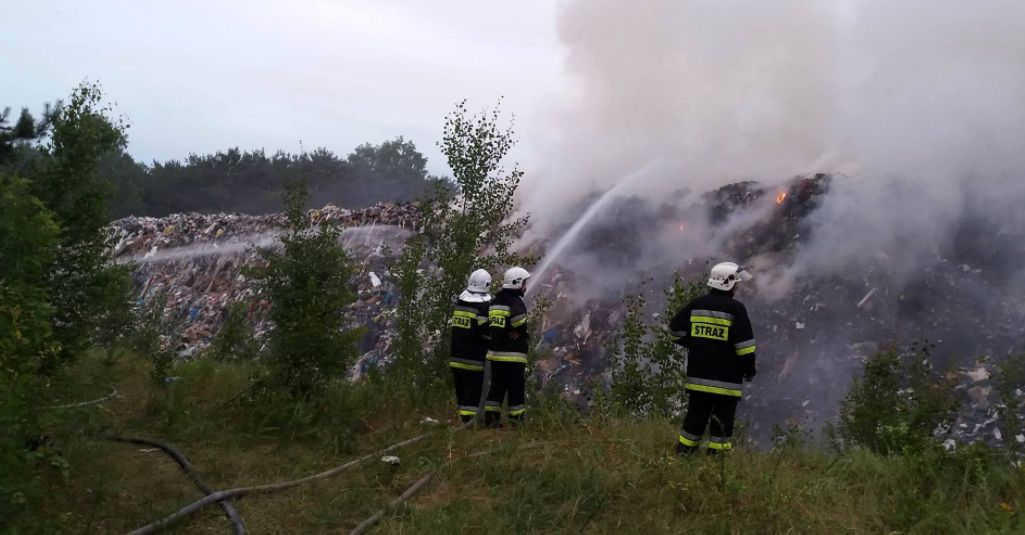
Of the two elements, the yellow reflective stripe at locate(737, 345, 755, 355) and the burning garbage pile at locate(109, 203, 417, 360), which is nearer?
the yellow reflective stripe at locate(737, 345, 755, 355)

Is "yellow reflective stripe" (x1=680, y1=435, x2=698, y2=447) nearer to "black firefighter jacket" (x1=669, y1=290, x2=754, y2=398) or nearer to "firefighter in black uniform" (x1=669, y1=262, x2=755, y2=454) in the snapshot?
"firefighter in black uniform" (x1=669, y1=262, x2=755, y2=454)

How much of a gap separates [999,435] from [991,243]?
15.1 feet

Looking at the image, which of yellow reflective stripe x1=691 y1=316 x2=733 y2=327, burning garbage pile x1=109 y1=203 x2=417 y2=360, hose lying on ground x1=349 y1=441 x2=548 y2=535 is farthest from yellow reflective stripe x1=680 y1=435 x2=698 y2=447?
burning garbage pile x1=109 y1=203 x2=417 y2=360

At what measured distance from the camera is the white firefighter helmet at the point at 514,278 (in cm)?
678

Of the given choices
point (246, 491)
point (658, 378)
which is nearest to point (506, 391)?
point (658, 378)

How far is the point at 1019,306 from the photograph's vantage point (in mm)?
10883

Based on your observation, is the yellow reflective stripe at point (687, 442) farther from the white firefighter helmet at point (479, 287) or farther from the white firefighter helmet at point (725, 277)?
the white firefighter helmet at point (479, 287)

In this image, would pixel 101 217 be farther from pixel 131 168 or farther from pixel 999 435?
pixel 131 168

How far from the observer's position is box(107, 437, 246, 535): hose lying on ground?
4418mm

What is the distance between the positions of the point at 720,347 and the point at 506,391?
233cm

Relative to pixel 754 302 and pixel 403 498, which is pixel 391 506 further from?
pixel 754 302

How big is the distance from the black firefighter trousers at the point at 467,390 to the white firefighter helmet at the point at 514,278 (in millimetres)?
1054

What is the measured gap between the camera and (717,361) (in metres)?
5.43

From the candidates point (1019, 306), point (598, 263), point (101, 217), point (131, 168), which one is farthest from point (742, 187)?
point (131, 168)
